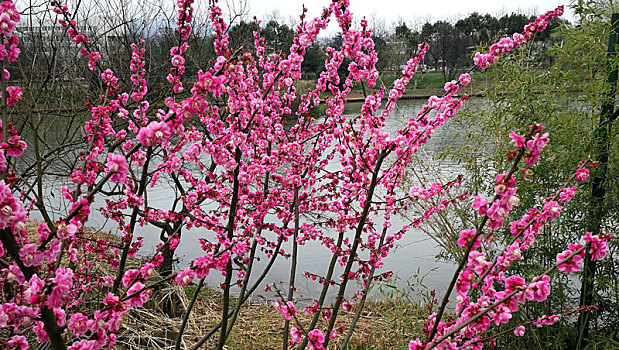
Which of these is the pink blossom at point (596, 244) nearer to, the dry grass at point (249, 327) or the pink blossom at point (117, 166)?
the pink blossom at point (117, 166)

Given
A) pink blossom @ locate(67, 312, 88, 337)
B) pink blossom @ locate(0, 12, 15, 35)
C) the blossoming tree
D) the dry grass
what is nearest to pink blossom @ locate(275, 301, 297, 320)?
the blossoming tree

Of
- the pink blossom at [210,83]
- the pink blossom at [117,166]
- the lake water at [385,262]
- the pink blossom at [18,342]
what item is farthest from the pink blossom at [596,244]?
the lake water at [385,262]

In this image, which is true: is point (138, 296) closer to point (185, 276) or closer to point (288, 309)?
point (185, 276)

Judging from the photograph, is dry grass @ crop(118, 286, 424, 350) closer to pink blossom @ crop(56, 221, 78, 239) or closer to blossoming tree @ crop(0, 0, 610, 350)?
blossoming tree @ crop(0, 0, 610, 350)

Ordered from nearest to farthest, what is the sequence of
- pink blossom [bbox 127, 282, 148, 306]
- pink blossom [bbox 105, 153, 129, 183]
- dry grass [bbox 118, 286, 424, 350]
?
1. pink blossom [bbox 105, 153, 129, 183]
2. pink blossom [bbox 127, 282, 148, 306]
3. dry grass [bbox 118, 286, 424, 350]

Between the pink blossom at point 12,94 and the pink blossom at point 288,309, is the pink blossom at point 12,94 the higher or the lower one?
the higher one

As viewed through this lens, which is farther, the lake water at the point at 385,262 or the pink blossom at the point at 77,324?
the lake water at the point at 385,262

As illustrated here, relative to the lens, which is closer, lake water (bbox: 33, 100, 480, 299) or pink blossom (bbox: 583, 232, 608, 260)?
pink blossom (bbox: 583, 232, 608, 260)

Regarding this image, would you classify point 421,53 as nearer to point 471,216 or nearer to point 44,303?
point 44,303

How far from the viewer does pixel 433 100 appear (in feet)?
5.43

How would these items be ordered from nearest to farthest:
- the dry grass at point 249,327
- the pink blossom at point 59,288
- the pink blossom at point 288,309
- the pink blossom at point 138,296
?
the pink blossom at point 59,288 → the pink blossom at point 138,296 → the pink blossom at point 288,309 → the dry grass at point 249,327

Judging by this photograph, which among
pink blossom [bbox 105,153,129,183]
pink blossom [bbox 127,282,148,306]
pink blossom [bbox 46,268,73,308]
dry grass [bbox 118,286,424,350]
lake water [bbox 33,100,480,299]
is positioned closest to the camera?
pink blossom [bbox 46,268,73,308]

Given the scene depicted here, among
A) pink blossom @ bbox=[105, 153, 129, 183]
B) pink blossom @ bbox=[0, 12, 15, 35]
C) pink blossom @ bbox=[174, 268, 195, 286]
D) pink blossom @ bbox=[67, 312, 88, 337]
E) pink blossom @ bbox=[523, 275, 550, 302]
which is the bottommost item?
pink blossom @ bbox=[67, 312, 88, 337]

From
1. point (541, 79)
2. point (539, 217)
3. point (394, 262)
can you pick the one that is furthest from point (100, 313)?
point (394, 262)
